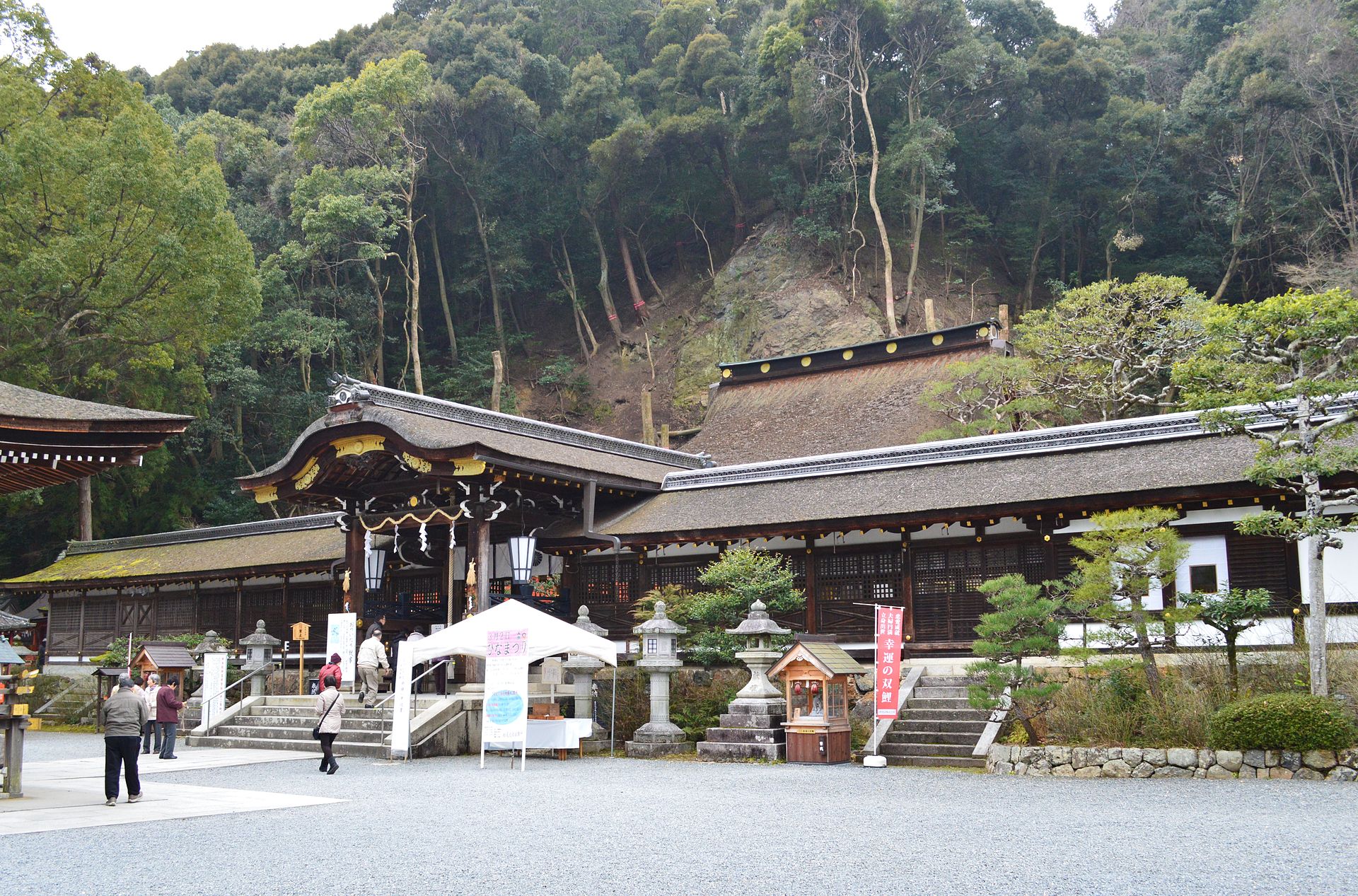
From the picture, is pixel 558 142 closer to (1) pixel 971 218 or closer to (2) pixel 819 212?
(2) pixel 819 212

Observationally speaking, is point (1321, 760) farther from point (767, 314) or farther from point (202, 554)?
point (767, 314)

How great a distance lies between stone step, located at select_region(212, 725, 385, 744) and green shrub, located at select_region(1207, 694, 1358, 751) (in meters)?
11.1

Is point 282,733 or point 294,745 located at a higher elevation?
point 282,733

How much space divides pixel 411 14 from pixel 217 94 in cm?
960

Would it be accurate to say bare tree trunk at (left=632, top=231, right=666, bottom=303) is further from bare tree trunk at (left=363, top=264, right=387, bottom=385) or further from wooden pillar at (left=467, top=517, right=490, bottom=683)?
wooden pillar at (left=467, top=517, right=490, bottom=683)

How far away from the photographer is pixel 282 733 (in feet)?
57.4

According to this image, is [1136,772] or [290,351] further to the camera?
[290,351]

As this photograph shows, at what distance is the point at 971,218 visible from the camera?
136 feet

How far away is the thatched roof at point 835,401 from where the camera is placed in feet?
89.9

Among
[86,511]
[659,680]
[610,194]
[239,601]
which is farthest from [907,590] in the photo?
[610,194]

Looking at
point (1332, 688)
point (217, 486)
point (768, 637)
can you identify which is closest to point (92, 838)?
point (768, 637)

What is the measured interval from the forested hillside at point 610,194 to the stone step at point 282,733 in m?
15.9

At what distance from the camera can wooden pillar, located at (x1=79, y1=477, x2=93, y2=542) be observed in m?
32.3

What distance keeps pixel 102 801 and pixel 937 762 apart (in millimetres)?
9370
